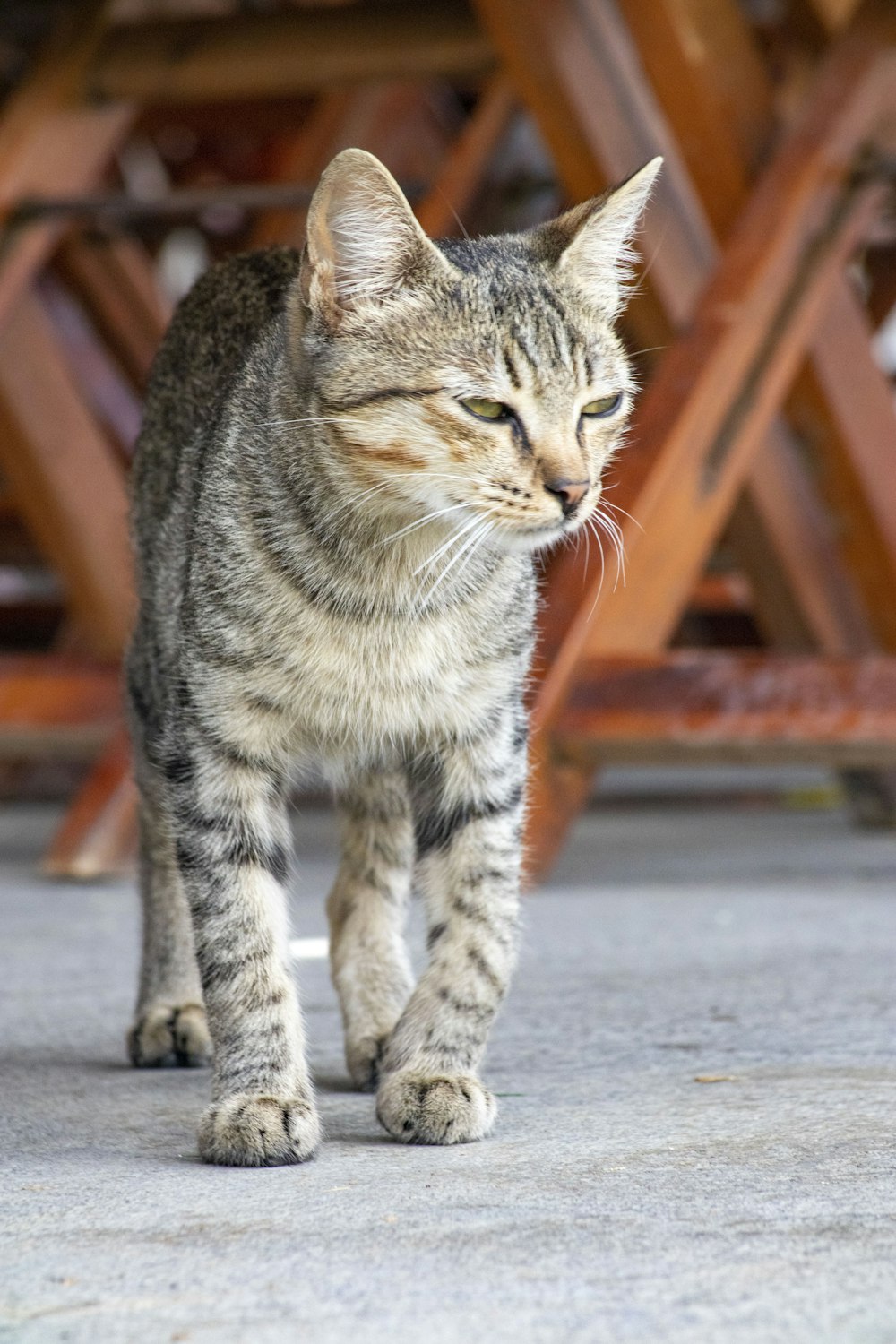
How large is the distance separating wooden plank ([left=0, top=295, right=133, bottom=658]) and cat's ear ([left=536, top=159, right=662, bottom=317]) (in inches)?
120

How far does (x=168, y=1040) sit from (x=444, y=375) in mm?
1023

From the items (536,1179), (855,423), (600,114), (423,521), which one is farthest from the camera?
(855,423)

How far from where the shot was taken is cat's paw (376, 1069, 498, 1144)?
216 cm

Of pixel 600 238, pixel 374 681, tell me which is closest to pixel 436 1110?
pixel 374 681

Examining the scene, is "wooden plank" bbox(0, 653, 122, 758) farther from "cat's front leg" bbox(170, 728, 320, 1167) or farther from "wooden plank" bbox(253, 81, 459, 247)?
"cat's front leg" bbox(170, 728, 320, 1167)

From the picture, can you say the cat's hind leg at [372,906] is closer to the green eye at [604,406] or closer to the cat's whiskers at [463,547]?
the cat's whiskers at [463,547]

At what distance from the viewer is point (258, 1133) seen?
2.06 m

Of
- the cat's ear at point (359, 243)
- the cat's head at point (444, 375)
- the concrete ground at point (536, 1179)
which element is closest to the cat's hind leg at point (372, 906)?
the concrete ground at point (536, 1179)

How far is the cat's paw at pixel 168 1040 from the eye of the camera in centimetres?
264

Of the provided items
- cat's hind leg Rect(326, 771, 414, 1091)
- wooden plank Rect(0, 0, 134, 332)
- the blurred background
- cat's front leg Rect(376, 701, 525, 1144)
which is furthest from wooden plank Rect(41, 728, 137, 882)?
cat's front leg Rect(376, 701, 525, 1144)

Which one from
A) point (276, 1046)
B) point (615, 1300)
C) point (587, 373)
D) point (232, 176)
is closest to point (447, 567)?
point (587, 373)

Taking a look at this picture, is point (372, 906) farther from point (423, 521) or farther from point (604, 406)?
point (604, 406)

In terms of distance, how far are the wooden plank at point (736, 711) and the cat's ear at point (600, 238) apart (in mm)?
1637

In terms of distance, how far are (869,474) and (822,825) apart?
158 centimetres
